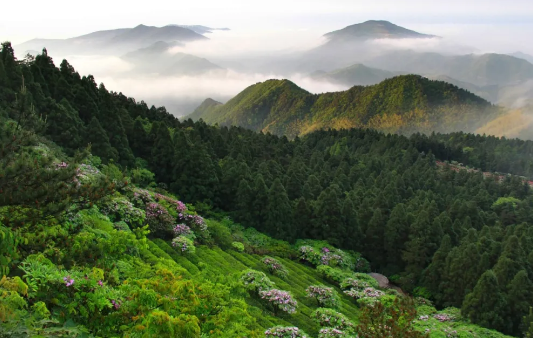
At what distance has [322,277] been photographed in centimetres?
3131

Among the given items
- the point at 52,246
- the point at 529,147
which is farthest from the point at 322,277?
the point at 529,147

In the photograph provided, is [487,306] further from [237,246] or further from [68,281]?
[68,281]

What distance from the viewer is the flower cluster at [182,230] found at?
2395 cm

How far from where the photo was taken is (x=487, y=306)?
28.8 m

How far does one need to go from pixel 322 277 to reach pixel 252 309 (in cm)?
1438

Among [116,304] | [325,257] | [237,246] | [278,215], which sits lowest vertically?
[325,257]

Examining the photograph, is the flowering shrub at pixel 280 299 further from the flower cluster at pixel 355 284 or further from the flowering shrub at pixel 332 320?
the flower cluster at pixel 355 284

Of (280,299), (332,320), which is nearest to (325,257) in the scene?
(332,320)

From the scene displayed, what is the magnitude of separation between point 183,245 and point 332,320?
8773mm

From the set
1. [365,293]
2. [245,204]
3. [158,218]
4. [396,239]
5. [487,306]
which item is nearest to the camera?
[158,218]

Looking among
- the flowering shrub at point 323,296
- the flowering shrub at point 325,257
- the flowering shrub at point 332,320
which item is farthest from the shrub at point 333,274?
the flowering shrub at point 332,320

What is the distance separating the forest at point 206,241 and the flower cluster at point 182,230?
3.8 inches

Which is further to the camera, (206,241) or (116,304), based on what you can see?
(206,241)

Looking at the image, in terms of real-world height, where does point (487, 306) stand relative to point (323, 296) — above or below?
below
